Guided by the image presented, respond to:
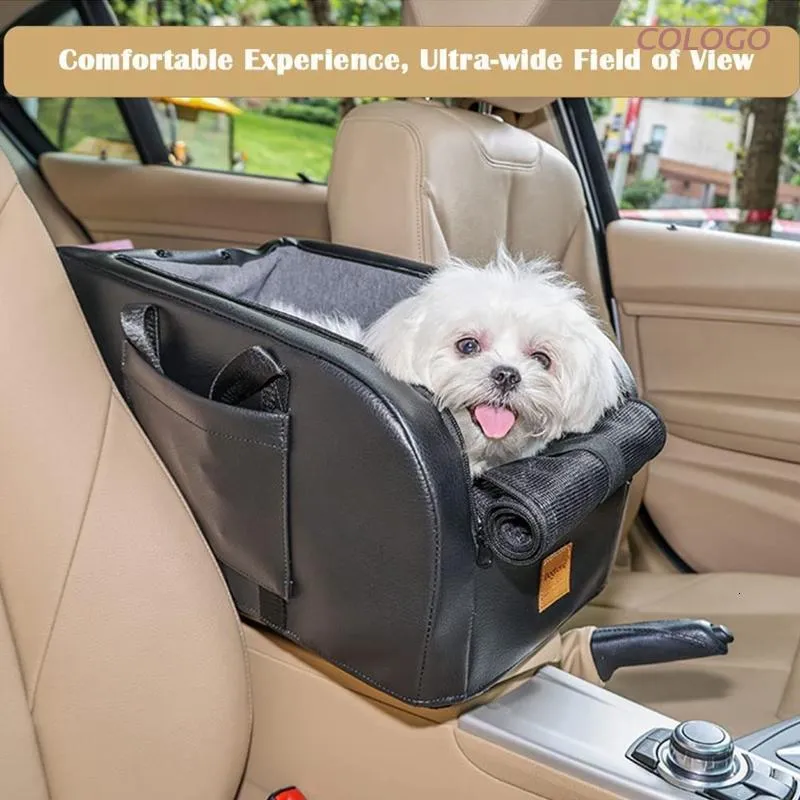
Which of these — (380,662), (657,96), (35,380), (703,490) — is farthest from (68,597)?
(657,96)

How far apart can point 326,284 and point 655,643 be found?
2.21ft

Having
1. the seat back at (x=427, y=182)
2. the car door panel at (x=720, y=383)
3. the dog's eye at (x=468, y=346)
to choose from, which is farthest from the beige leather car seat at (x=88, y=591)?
the car door panel at (x=720, y=383)

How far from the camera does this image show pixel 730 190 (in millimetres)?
2494

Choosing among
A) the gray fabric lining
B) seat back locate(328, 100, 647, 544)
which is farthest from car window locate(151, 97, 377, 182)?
the gray fabric lining

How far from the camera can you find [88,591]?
105 centimetres

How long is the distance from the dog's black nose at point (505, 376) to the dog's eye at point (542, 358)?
60 mm

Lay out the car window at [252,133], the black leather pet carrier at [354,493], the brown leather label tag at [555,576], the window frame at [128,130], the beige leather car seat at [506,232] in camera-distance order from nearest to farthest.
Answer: the black leather pet carrier at [354,493], the brown leather label tag at [555,576], the beige leather car seat at [506,232], the car window at [252,133], the window frame at [128,130]

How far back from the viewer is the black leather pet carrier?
952 mm

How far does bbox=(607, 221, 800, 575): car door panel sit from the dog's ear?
105 cm

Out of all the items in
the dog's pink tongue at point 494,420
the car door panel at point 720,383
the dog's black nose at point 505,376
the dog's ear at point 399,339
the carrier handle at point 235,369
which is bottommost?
the car door panel at point 720,383

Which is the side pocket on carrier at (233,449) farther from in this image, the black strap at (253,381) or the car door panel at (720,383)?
the car door panel at (720,383)

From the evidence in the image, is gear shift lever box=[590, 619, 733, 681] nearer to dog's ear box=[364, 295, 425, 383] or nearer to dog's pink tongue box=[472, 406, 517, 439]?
dog's pink tongue box=[472, 406, 517, 439]

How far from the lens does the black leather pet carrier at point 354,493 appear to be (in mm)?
952

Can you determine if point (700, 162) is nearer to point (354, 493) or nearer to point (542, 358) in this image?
point (542, 358)
